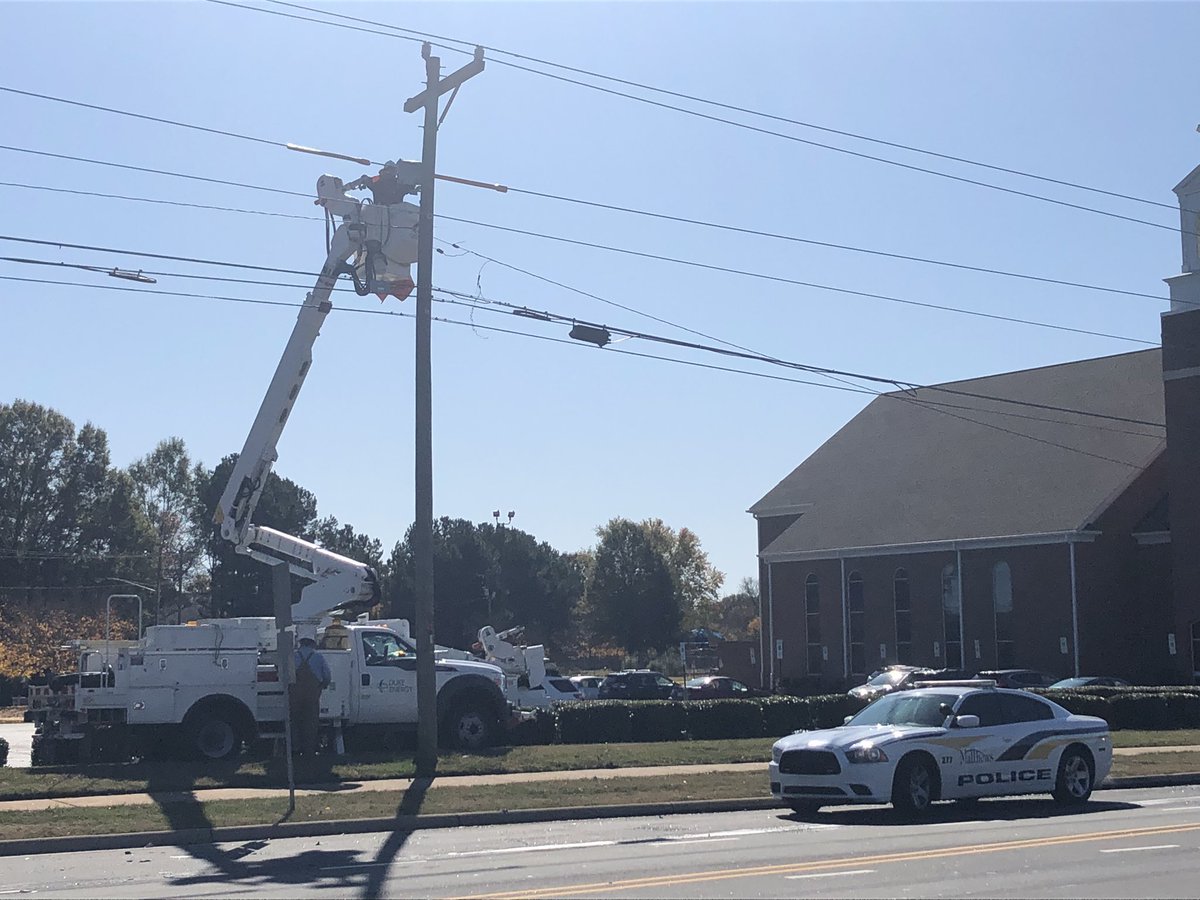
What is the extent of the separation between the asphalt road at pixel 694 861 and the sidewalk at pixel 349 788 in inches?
111

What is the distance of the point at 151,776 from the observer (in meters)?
19.4

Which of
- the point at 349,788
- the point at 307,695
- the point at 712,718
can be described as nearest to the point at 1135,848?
the point at 349,788

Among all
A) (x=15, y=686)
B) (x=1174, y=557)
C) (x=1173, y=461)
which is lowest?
(x=15, y=686)

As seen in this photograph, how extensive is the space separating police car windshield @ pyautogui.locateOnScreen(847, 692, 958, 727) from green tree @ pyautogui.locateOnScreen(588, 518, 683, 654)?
77465 mm

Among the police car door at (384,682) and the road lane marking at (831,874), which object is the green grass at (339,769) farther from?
the road lane marking at (831,874)

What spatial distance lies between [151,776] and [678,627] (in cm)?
7756

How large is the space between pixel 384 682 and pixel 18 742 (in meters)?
14.5

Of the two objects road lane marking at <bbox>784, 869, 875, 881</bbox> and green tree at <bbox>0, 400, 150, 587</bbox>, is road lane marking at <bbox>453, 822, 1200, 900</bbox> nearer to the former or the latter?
road lane marking at <bbox>784, 869, 875, 881</bbox>

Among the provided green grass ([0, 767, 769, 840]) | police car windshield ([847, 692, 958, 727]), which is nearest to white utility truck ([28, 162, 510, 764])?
green grass ([0, 767, 769, 840])

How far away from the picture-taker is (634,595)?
313 feet

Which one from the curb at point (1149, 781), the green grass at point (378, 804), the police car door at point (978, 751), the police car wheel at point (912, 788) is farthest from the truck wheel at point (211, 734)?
the curb at point (1149, 781)

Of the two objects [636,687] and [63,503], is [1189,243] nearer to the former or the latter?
[636,687]

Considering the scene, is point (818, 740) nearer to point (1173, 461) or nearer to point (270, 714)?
point (270, 714)

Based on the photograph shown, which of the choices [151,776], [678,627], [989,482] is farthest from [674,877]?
[678,627]
